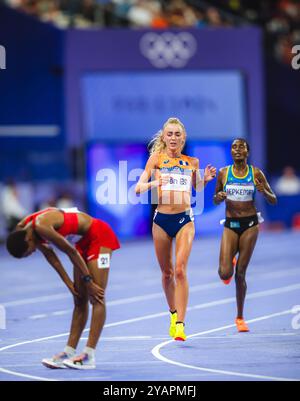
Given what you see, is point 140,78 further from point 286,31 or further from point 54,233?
point 54,233

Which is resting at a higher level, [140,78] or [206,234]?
[140,78]

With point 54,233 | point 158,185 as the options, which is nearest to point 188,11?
point 158,185

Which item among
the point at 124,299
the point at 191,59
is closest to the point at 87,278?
the point at 124,299

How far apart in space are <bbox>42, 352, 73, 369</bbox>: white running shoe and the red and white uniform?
Answer: 0.90m

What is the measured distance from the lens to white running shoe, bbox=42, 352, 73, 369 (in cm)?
935

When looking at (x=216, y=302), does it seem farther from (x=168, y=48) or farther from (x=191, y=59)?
(x=191, y=59)

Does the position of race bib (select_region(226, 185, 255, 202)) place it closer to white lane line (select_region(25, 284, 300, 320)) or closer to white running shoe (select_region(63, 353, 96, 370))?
white lane line (select_region(25, 284, 300, 320))

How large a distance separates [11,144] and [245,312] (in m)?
13.5

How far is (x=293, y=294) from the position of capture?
16312mm

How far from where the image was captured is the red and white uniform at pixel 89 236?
931cm

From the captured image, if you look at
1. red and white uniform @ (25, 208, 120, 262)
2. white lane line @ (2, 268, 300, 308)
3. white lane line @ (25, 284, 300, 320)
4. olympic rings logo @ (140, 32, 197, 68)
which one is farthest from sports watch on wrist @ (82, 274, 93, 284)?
olympic rings logo @ (140, 32, 197, 68)

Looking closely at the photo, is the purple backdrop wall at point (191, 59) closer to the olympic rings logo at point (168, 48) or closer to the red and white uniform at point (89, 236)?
the olympic rings logo at point (168, 48)

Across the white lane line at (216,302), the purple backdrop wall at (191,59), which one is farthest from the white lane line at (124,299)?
the purple backdrop wall at (191,59)

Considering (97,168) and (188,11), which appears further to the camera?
(188,11)
